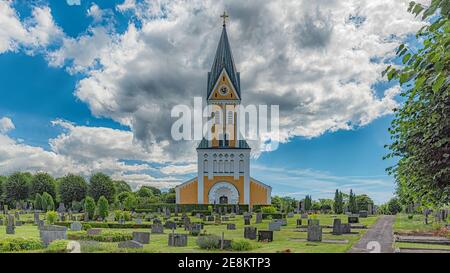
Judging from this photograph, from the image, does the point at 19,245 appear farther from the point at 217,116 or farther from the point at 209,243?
the point at 217,116

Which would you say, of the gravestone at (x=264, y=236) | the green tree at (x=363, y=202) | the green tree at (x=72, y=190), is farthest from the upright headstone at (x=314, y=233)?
the green tree at (x=72, y=190)

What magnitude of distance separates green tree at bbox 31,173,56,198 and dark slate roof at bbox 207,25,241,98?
26.2 meters

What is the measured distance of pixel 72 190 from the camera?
210 feet

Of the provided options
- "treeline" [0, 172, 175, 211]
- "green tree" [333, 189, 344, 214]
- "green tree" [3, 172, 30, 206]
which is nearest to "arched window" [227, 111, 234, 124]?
"treeline" [0, 172, 175, 211]

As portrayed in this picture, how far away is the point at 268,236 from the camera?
19.3 metres

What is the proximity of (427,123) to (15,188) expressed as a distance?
65.3 meters

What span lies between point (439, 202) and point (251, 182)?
47.5 metres

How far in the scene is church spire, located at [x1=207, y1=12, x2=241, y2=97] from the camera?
65125 millimetres

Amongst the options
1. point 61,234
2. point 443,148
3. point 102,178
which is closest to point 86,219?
point 61,234

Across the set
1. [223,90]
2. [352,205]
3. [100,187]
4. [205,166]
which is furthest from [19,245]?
[223,90]

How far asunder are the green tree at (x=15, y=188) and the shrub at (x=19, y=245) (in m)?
54.9

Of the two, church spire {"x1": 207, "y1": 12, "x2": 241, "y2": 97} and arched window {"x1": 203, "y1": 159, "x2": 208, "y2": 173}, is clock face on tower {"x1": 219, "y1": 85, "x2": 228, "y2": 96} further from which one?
arched window {"x1": 203, "y1": 159, "x2": 208, "y2": 173}

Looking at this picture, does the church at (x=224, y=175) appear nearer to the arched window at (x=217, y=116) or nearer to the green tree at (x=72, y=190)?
the arched window at (x=217, y=116)
